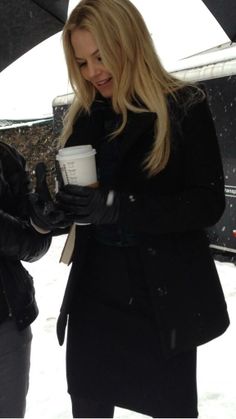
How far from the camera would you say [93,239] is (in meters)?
1.88

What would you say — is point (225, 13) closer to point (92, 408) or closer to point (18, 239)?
point (18, 239)

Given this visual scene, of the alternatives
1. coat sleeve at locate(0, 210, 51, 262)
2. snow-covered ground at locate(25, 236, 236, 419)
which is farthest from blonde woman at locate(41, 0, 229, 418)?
snow-covered ground at locate(25, 236, 236, 419)

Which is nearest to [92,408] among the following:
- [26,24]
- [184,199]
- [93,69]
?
[184,199]

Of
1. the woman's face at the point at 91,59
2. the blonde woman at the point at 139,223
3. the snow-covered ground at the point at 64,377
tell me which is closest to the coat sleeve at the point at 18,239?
the blonde woman at the point at 139,223

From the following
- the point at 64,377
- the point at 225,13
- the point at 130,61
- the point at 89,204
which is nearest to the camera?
the point at 89,204

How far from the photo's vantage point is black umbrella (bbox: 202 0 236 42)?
2109 millimetres

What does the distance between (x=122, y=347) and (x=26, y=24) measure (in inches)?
59.6

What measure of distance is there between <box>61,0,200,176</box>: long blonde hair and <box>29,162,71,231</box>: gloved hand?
328 mm

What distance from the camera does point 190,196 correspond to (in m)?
1.67

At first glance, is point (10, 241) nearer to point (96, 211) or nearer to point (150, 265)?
point (96, 211)

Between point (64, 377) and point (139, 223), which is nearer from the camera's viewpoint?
point (139, 223)

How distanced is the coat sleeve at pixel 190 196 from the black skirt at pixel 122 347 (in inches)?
7.0

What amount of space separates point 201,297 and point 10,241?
0.73 m

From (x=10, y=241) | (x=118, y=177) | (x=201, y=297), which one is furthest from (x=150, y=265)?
(x=10, y=241)
